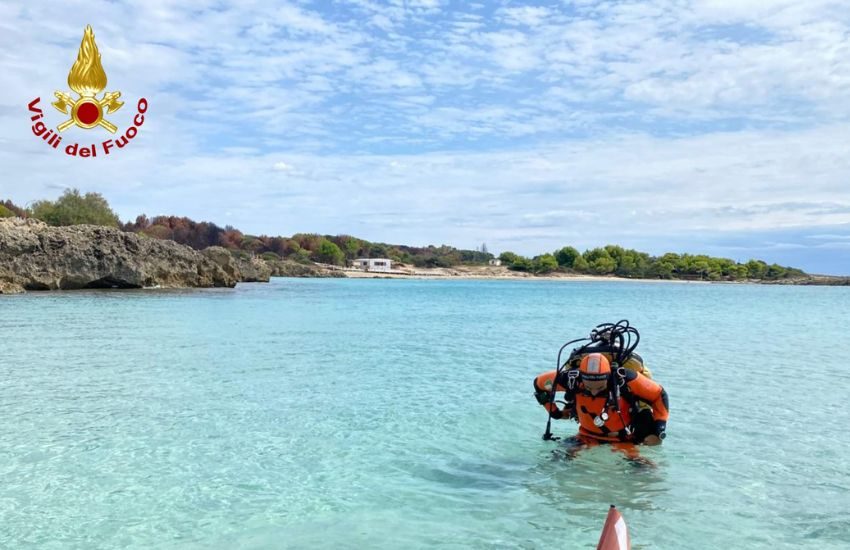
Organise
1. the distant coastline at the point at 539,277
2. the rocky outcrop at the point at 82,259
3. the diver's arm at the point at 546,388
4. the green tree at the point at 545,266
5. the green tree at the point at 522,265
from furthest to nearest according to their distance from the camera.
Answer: the green tree at the point at 522,265
the green tree at the point at 545,266
the distant coastline at the point at 539,277
the rocky outcrop at the point at 82,259
the diver's arm at the point at 546,388

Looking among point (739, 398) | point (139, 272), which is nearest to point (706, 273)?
point (139, 272)

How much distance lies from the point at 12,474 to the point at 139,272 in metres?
37.0

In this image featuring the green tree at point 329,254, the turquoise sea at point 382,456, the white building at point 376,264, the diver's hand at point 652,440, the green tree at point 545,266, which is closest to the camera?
the turquoise sea at point 382,456

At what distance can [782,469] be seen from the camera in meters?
7.11

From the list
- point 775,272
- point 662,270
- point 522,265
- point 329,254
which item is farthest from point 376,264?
point 775,272

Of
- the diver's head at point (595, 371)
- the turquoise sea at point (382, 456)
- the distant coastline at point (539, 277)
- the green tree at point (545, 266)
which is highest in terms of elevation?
the green tree at point (545, 266)

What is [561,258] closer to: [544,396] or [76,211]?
[76,211]

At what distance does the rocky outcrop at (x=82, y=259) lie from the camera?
36.1 meters

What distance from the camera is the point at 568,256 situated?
511 ft

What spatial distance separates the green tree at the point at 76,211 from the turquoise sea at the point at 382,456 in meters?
49.5

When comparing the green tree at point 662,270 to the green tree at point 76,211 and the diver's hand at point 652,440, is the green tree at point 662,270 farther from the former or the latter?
the diver's hand at point 652,440

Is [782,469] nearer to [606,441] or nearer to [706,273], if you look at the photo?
[606,441]

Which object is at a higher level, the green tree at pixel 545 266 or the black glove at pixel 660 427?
the green tree at pixel 545 266

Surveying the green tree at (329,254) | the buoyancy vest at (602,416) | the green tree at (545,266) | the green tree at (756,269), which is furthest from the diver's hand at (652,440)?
the green tree at (756,269)
